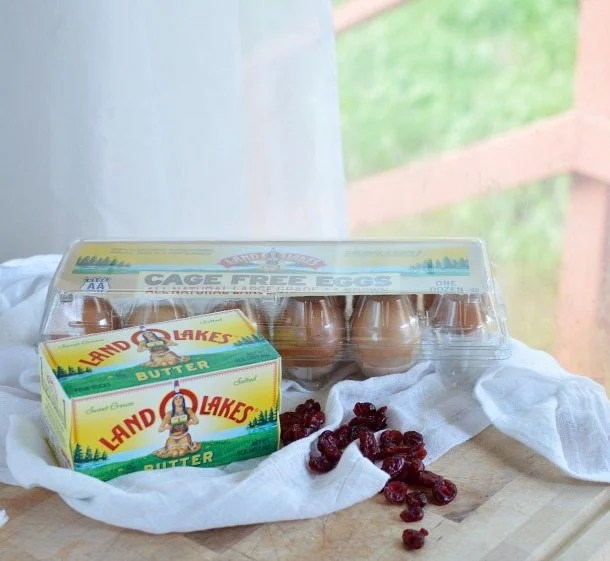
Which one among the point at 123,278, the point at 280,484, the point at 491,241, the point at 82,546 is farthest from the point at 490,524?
the point at 491,241

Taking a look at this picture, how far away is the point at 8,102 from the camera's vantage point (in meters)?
1.41

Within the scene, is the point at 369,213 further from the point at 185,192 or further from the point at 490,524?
the point at 490,524

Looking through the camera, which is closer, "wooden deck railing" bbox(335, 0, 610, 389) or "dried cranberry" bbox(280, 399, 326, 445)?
"dried cranberry" bbox(280, 399, 326, 445)

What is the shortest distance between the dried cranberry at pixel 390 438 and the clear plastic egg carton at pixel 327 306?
0.11 m

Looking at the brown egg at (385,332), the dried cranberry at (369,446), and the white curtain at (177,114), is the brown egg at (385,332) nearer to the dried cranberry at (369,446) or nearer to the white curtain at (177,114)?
the dried cranberry at (369,446)

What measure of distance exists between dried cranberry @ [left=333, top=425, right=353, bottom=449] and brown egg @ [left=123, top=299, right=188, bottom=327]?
0.21 metres

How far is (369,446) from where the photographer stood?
85cm

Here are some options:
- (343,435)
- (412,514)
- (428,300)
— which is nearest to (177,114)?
(428,300)

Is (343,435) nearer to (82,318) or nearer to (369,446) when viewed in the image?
(369,446)

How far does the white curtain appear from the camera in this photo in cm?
127

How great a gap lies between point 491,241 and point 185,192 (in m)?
0.54

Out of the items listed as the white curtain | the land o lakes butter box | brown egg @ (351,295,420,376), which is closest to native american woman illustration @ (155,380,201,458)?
the land o lakes butter box

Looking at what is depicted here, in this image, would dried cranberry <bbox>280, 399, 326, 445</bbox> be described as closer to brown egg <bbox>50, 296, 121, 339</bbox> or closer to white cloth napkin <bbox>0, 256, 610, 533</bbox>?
white cloth napkin <bbox>0, 256, 610, 533</bbox>

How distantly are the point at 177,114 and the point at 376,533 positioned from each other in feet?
2.38
